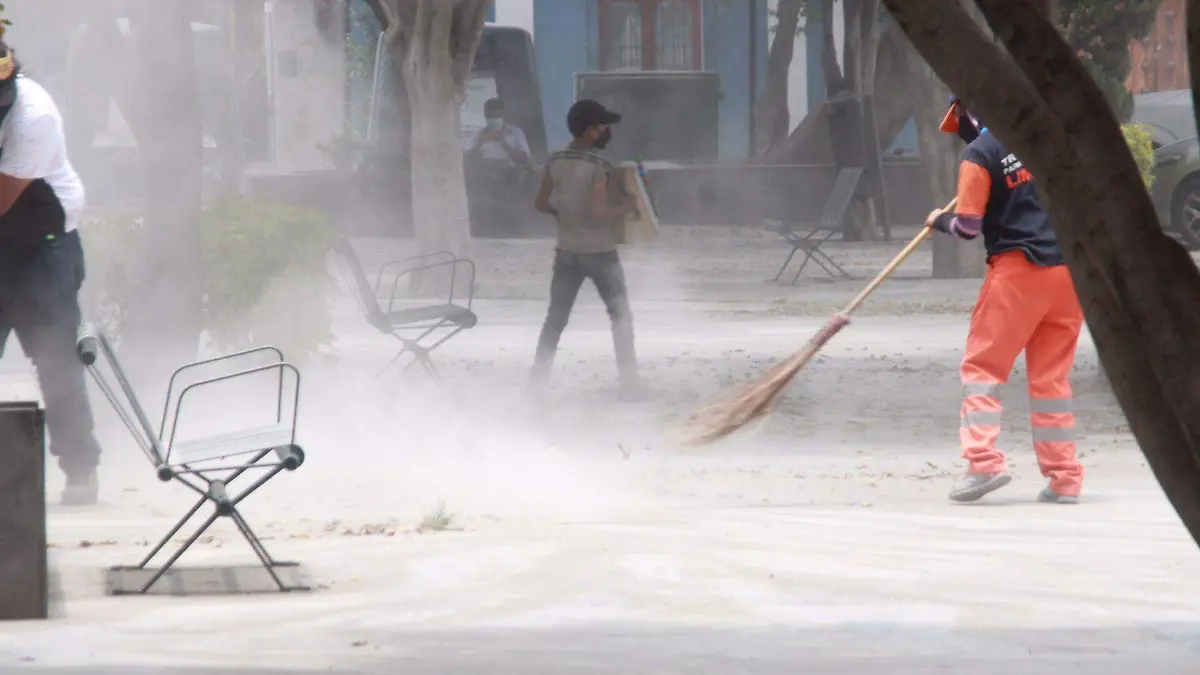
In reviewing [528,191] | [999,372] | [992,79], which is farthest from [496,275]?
[992,79]

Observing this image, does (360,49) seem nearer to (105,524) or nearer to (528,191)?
(528,191)

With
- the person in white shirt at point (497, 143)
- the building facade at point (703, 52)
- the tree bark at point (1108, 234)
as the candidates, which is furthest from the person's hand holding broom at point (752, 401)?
the building facade at point (703, 52)

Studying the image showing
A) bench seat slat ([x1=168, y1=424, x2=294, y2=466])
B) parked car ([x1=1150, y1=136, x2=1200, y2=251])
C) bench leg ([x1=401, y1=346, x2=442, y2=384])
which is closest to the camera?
bench seat slat ([x1=168, y1=424, x2=294, y2=466])

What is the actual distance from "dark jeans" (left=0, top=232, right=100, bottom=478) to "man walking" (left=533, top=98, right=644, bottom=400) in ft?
12.0

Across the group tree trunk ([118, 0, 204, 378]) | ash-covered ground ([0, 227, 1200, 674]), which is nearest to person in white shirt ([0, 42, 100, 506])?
ash-covered ground ([0, 227, 1200, 674])

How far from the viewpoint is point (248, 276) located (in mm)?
11234

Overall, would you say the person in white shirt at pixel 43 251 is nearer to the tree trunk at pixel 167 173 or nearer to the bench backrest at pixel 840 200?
the tree trunk at pixel 167 173

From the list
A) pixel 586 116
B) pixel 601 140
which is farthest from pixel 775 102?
pixel 586 116

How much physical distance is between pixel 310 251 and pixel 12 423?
19.5ft

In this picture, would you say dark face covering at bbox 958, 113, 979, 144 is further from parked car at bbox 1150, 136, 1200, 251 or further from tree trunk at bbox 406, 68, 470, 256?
parked car at bbox 1150, 136, 1200, 251

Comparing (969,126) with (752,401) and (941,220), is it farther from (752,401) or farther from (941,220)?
(752,401)

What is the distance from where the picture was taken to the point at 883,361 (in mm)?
13047

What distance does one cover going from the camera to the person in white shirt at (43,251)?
7480 millimetres

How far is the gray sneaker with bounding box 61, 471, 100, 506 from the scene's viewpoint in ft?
26.0
